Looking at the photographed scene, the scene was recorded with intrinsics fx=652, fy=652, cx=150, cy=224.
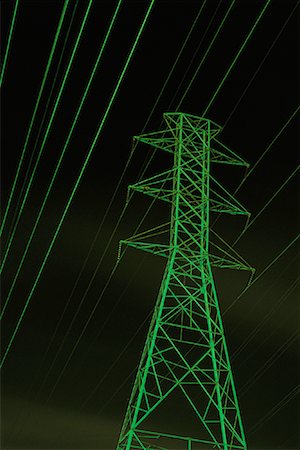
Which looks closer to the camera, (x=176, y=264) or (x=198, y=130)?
(x=176, y=264)

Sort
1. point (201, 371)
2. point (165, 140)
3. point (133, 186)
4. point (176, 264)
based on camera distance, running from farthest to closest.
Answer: point (165, 140) → point (133, 186) → point (176, 264) → point (201, 371)

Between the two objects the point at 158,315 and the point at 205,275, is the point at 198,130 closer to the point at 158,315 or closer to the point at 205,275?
the point at 205,275

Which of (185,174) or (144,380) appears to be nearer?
(144,380)

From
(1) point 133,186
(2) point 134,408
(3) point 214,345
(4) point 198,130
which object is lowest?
(2) point 134,408

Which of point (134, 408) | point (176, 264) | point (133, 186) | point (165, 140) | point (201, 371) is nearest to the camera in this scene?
point (134, 408)

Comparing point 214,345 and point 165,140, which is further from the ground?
point 165,140

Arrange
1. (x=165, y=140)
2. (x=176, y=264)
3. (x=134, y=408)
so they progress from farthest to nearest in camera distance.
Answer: (x=165, y=140), (x=176, y=264), (x=134, y=408)

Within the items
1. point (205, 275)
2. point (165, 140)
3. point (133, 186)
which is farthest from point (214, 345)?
point (165, 140)

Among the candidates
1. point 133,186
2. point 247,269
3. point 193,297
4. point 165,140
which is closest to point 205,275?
point 193,297

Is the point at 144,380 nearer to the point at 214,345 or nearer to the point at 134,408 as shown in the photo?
the point at 134,408
